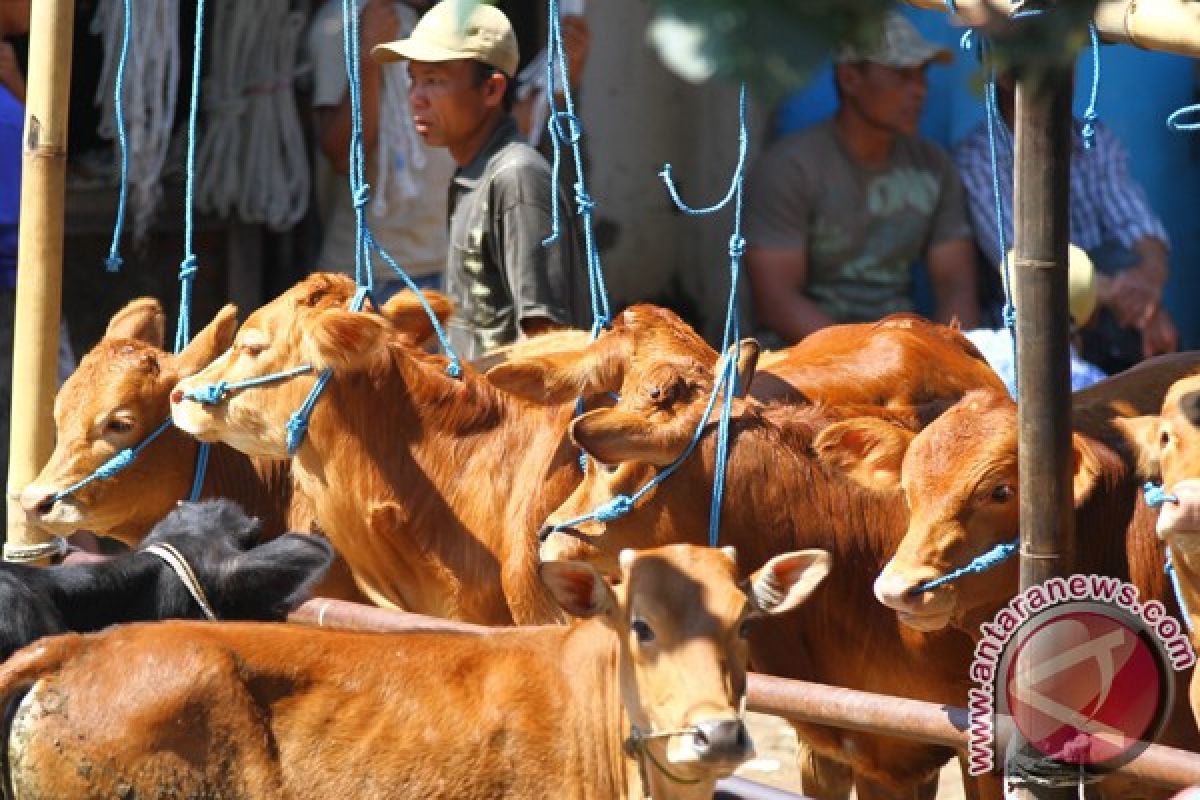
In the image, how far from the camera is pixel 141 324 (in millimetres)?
6082

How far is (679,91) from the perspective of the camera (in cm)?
923

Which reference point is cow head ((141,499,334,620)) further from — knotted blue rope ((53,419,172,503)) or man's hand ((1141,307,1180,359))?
man's hand ((1141,307,1180,359))

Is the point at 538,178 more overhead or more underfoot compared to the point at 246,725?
more overhead

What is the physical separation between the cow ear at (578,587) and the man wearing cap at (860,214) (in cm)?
474

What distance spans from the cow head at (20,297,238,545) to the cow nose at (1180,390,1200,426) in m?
2.79

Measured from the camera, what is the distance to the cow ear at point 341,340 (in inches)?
205

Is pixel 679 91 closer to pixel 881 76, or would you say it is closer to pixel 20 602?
pixel 881 76

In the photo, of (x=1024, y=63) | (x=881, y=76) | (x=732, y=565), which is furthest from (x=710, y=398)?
(x=881, y=76)

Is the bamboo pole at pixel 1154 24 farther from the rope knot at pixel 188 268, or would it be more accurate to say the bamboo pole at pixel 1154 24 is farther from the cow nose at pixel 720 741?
the rope knot at pixel 188 268

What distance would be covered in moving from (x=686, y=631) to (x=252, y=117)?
5390mm

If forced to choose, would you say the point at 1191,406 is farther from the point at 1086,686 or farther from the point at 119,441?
the point at 119,441

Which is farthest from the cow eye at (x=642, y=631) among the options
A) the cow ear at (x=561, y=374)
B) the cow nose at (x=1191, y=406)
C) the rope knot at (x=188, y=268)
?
the rope knot at (x=188, y=268)

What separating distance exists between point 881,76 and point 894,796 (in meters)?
4.21

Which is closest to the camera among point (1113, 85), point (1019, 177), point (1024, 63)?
point (1024, 63)
